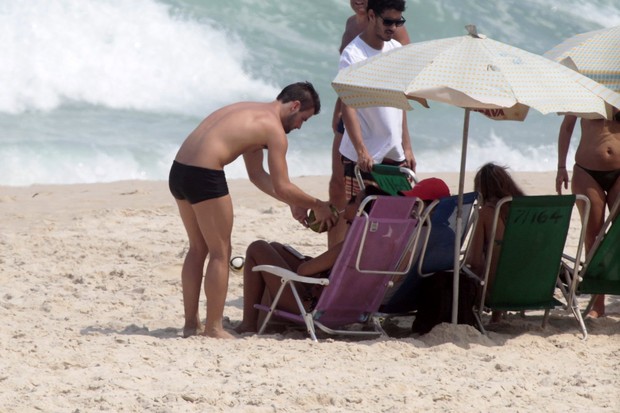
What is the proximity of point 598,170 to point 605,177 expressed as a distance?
2.2 inches

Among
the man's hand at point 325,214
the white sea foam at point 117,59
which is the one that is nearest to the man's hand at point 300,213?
the man's hand at point 325,214

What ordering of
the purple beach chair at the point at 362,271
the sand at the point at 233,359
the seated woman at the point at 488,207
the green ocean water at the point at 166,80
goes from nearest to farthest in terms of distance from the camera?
the sand at the point at 233,359 < the purple beach chair at the point at 362,271 < the seated woman at the point at 488,207 < the green ocean water at the point at 166,80

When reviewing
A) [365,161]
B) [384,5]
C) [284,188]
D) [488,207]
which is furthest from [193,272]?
[384,5]

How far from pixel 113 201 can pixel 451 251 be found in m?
5.31

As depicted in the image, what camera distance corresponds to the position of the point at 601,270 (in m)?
5.88

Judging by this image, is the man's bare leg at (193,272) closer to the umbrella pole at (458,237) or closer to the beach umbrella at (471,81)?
the beach umbrella at (471,81)

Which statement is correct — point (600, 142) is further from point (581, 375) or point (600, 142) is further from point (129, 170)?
point (129, 170)

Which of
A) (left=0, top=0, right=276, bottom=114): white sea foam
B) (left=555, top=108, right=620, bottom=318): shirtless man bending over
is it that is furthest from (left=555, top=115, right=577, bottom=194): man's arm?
(left=0, top=0, right=276, bottom=114): white sea foam

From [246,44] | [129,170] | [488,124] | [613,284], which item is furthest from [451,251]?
[246,44]

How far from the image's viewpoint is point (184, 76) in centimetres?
1895

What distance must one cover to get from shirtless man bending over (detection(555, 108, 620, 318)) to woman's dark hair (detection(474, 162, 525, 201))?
76 cm

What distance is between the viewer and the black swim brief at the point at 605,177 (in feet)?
20.8

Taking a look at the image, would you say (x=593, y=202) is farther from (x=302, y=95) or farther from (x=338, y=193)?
(x=302, y=95)

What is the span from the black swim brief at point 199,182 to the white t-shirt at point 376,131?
1.06m
